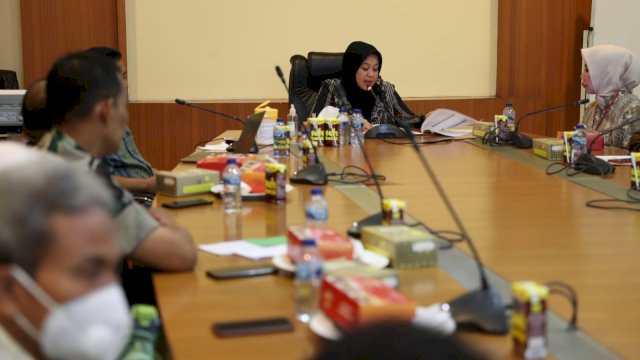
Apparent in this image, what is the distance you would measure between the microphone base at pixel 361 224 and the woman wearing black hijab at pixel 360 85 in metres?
2.87

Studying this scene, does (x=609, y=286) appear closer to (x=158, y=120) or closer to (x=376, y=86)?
(x=376, y=86)

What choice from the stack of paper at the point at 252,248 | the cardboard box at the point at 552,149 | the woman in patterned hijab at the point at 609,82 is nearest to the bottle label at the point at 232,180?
the stack of paper at the point at 252,248

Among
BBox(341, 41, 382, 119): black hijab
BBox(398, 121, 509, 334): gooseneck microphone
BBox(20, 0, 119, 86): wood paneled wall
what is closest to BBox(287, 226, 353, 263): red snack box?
BBox(398, 121, 509, 334): gooseneck microphone

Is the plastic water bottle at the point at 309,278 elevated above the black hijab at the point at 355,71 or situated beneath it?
situated beneath

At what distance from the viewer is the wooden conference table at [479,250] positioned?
5.08 feet

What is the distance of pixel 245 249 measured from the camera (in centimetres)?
216

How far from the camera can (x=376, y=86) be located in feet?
Result: 18.1

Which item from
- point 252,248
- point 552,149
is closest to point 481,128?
point 552,149

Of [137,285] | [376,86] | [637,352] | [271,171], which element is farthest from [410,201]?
[376,86]

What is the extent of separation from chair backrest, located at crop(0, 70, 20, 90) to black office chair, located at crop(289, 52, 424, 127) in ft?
5.81

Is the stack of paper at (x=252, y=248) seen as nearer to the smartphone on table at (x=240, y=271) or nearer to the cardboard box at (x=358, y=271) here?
the smartphone on table at (x=240, y=271)

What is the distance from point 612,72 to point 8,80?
3.66m

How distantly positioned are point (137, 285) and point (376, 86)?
3196 mm

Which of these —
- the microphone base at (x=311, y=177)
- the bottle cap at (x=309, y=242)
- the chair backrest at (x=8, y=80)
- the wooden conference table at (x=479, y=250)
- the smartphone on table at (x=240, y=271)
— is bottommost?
the wooden conference table at (x=479, y=250)
